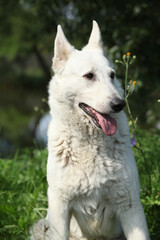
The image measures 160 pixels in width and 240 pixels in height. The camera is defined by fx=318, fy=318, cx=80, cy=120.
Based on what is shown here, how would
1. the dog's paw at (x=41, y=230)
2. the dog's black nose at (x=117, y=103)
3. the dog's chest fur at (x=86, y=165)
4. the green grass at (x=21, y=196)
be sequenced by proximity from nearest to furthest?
the dog's black nose at (x=117, y=103)
the dog's chest fur at (x=86, y=165)
the dog's paw at (x=41, y=230)
the green grass at (x=21, y=196)

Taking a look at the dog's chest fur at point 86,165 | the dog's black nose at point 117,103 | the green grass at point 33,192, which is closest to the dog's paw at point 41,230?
the green grass at point 33,192

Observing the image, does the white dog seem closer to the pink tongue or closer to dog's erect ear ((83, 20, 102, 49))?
the pink tongue

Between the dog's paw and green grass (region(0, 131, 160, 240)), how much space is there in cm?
8

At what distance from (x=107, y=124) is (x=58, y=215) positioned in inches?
37.2

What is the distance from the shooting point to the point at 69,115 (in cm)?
305

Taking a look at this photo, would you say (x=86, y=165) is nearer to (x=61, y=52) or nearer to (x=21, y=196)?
(x=61, y=52)

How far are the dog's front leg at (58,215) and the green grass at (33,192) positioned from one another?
24 centimetres

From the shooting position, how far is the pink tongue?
2.80 meters

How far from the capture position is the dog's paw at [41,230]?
3.26 m

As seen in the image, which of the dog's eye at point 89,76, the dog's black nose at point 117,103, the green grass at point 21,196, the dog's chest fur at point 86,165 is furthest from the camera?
the green grass at point 21,196

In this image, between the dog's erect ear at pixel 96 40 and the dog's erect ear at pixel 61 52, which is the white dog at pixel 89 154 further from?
the dog's erect ear at pixel 96 40

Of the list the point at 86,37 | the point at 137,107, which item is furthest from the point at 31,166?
the point at 86,37

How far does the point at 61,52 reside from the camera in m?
3.14

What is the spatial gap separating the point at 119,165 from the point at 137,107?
4821mm
